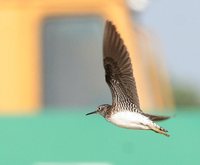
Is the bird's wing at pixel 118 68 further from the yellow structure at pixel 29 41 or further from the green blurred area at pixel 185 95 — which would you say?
the green blurred area at pixel 185 95

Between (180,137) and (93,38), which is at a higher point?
(93,38)

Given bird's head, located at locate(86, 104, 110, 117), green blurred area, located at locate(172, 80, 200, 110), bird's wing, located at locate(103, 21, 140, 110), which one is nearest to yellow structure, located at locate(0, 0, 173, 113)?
bird's wing, located at locate(103, 21, 140, 110)

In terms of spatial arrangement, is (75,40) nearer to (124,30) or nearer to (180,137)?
(124,30)

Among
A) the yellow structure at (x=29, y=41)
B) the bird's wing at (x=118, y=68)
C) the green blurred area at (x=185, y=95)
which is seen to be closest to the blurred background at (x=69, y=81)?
the yellow structure at (x=29, y=41)

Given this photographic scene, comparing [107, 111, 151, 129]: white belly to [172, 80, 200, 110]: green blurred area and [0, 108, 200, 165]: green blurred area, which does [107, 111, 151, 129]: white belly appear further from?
[172, 80, 200, 110]: green blurred area

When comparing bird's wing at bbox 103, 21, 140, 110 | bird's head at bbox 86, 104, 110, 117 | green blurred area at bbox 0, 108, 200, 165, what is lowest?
green blurred area at bbox 0, 108, 200, 165

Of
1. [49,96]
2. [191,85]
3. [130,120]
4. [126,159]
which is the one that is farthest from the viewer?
[191,85]

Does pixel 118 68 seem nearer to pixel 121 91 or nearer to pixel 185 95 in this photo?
pixel 121 91

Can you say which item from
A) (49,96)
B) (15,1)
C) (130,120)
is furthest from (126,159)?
(130,120)
